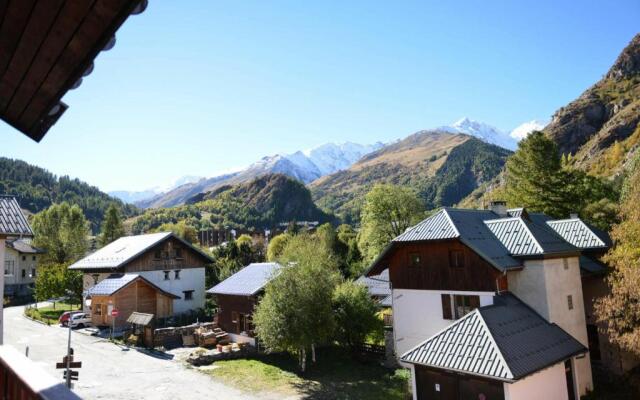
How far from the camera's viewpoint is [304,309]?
2742 cm

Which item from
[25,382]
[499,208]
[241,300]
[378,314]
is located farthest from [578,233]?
[25,382]

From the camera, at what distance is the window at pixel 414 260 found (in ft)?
85.2

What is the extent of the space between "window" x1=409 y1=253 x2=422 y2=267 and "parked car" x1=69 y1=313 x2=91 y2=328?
31.6 m

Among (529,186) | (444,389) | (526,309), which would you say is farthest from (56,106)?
(529,186)

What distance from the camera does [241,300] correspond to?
34.9m

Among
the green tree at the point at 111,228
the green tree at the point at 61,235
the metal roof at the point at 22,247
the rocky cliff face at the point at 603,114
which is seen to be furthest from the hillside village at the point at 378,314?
the rocky cliff face at the point at 603,114

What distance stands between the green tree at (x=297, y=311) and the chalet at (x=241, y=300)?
3.68 m

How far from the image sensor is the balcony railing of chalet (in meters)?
2.73

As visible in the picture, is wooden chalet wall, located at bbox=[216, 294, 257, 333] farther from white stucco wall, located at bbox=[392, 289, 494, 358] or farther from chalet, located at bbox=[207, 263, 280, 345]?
→ white stucco wall, located at bbox=[392, 289, 494, 358]

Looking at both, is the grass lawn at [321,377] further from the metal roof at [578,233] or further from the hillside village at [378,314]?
the metal roof at [578,233]

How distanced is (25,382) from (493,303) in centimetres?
2219

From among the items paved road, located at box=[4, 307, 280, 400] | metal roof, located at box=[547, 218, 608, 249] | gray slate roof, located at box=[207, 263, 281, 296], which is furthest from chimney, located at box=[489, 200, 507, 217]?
paved road, located at box=[4, 307, 280, 400]

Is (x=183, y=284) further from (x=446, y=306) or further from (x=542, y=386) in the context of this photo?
(x=542, y=386)

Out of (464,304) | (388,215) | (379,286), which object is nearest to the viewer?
(464,304)
